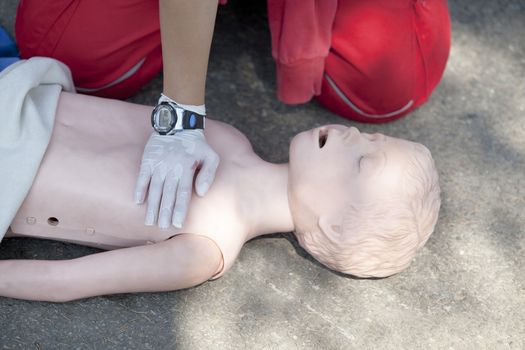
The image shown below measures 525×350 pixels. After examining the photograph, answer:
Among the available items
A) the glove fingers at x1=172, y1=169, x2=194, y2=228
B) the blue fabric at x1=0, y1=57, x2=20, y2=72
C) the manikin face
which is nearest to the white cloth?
the blue fabric at x1=0, y1=57, x2=20, y2=72

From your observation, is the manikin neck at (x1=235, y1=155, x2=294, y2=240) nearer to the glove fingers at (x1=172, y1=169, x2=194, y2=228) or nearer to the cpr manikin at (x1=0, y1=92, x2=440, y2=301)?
the cpr manikin at (x1=0, y1=92, x2=440, y2=301)

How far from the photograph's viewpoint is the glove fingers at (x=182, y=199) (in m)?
1.70

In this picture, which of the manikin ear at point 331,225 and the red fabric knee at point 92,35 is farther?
the red fabric knee at point 92,35

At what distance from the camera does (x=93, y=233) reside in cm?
177

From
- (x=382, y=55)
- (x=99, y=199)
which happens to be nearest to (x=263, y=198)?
(x=99, y=199)

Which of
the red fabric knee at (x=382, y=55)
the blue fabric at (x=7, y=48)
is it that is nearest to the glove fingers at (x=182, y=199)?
the red fabric knee at (x=382, y=55)

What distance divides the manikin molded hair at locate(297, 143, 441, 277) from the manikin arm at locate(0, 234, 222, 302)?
31 centimetres

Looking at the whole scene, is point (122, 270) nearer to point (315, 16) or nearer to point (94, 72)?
point (94, 72)

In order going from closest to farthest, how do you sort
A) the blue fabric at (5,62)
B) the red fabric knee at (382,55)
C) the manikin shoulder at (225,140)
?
the manikin shoulder at (225,140), the blue fabric at (5,62), the red fabric knee at (382,55)

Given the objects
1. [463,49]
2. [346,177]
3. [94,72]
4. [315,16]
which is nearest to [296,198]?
[346,177]

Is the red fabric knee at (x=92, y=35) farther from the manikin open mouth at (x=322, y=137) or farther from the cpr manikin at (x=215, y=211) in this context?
the manikin open mouth at (x=322, y=137)

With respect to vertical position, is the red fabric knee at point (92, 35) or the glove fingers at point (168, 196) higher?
the red fabric knee at point (92, 35)

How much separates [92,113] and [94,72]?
329 millimetres

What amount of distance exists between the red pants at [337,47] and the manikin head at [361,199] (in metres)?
0.41
